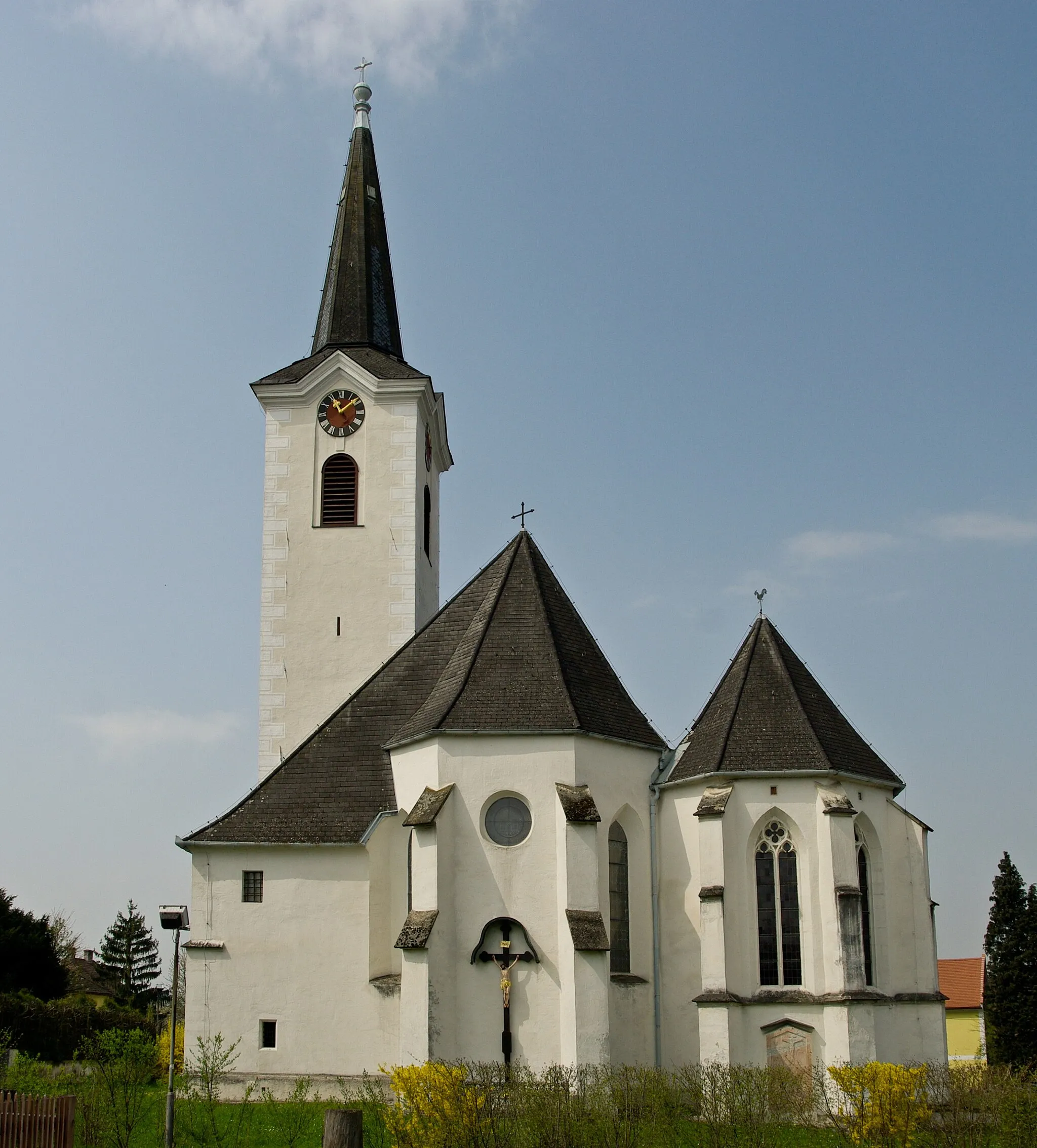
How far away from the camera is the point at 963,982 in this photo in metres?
64.3

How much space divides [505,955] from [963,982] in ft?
163

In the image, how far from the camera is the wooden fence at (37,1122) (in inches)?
606

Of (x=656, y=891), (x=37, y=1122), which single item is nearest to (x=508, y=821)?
(x=656, y=891)

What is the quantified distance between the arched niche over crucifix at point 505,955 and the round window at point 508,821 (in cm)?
139

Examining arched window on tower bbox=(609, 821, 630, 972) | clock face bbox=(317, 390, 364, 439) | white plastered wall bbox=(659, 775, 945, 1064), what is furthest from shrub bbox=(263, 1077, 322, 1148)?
clock face bbox=(317, 390, 364, 439)

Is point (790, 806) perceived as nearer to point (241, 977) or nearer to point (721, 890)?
point (721, 890)

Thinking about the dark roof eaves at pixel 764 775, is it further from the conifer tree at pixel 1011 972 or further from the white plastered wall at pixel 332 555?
the conifer tree at pixel 1011 972

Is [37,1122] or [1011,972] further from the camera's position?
[1011,972]

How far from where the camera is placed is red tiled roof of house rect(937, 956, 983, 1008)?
2443 inches

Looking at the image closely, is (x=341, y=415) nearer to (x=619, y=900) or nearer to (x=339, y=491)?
(x=339, y=491)

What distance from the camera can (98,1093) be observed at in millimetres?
18312

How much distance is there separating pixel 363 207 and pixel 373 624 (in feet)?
42.6

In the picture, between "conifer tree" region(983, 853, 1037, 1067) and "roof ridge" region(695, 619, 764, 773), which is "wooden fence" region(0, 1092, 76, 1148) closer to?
"roof ridge" region(695, 619, 764, 773)

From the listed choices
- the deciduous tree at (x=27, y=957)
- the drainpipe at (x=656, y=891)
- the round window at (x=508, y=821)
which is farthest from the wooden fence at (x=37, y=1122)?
the deciduous tree at (x=27, y=957)
